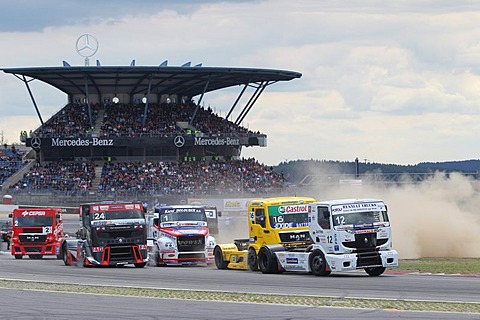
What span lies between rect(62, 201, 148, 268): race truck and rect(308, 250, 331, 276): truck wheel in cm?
911

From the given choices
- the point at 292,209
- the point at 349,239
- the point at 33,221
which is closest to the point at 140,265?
the point at 292,209

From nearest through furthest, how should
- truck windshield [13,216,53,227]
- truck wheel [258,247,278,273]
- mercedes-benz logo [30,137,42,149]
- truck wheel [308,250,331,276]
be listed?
1. truck wheel [308,250,331,276]
2. truck wheel [258,247,278,273]
3. truck windshield [13,216,53,227]
4. mercedes-benz logo [30,137,42,149]

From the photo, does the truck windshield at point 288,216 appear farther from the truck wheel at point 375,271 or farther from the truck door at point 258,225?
the truck wheel at point 375,271

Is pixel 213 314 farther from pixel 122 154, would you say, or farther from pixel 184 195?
pixel 122 154

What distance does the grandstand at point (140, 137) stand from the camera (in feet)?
254

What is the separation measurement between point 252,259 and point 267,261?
1693 millimetres

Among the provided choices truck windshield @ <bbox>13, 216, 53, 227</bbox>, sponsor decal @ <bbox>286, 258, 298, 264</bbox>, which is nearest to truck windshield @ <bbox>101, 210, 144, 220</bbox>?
sponsor decal @ <bbox>286, 258, 298, 264</bbox>

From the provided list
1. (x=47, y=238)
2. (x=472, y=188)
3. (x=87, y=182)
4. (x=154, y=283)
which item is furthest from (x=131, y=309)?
(x=87, y=182)

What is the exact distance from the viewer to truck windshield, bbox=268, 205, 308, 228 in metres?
31.5

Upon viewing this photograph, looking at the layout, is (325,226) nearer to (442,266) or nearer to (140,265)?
(442,266)

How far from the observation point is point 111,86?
87.6m

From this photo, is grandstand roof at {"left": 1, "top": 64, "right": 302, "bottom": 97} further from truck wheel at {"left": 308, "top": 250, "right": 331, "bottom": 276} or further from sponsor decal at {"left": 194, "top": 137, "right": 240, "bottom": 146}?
truck wheel at {"left": 308, "top": 250, "right": 331, "bottom": 276}

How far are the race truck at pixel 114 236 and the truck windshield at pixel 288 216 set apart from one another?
6224 mm

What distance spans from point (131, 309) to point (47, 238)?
95.2 feet
